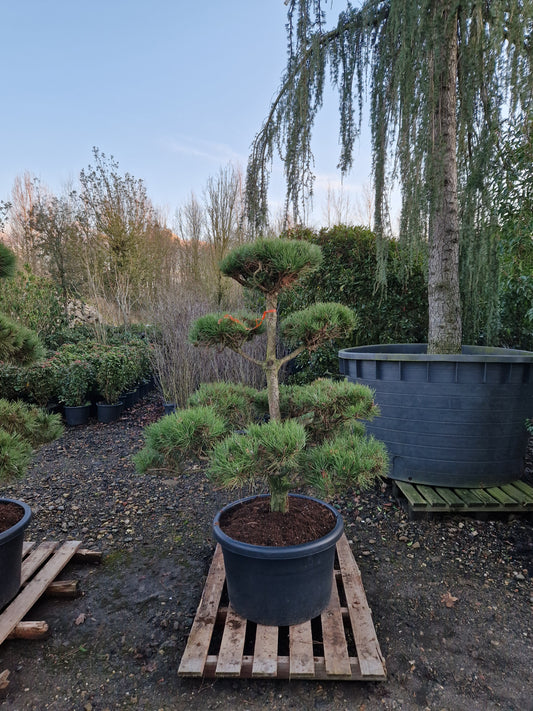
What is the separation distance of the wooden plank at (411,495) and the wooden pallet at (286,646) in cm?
67

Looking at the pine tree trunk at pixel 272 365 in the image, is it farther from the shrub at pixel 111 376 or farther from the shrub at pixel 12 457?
the shrub at pixel 111 376

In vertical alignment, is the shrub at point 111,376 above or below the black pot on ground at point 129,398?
above

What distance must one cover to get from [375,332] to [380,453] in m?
2.33

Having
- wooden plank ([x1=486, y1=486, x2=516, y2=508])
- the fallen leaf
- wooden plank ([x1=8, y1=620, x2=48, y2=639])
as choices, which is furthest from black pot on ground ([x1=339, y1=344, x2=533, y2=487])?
wooden plank ([x1=8, y1=620, x2=48, y2=639])

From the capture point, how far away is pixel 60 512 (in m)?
2.42

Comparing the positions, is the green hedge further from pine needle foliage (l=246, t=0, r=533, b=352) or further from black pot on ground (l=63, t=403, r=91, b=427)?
black pot on ground (l=63, t=403, r=91, b=427)

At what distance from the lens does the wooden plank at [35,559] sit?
5.26 ft

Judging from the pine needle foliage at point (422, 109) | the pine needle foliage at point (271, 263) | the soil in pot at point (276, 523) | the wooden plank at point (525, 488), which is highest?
the pine needle foliage at point (422, 109)

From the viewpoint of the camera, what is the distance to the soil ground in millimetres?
1115

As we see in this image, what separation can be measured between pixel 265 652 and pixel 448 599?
84cm

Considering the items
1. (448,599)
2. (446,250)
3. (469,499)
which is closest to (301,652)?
(448,599)

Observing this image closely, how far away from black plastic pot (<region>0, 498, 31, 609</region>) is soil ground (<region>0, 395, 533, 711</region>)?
0.45ft

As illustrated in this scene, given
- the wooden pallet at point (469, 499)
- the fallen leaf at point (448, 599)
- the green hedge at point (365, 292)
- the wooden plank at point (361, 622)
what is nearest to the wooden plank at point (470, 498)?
the wooden pallet at point (469, 499)

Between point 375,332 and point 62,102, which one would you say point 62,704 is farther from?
point 62,102
